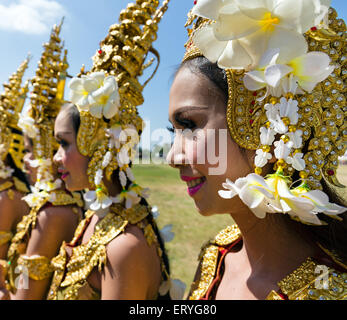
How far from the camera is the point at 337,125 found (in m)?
1.05

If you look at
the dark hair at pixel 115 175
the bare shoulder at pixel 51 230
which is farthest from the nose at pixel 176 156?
the bare shoulder at pixel 51 230

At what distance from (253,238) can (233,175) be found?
35cm

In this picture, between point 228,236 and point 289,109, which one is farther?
point 228,236

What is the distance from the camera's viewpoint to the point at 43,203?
2736 mm

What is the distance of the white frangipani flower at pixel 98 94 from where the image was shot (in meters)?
2.00

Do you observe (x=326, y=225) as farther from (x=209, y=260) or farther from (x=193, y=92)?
(x=193, y=92)

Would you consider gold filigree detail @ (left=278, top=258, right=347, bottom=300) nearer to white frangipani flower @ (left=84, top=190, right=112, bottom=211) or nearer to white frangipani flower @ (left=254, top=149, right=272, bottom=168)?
white frangipani flower @ (left=254, top=149, right=272, bottom=168)

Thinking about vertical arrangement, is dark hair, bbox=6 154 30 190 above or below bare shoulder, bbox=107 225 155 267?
below

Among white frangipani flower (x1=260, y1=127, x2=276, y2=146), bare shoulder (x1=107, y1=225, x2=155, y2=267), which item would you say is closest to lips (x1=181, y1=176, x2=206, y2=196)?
white frangipani flower (x1=260, y1=127, x2=276, y2=146)

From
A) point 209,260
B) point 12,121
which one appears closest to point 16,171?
point 12,121

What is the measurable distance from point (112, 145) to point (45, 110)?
146cm

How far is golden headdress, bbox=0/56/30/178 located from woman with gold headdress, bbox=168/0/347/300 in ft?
11.6

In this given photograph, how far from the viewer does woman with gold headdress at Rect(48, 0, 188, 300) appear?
1.78 meters
